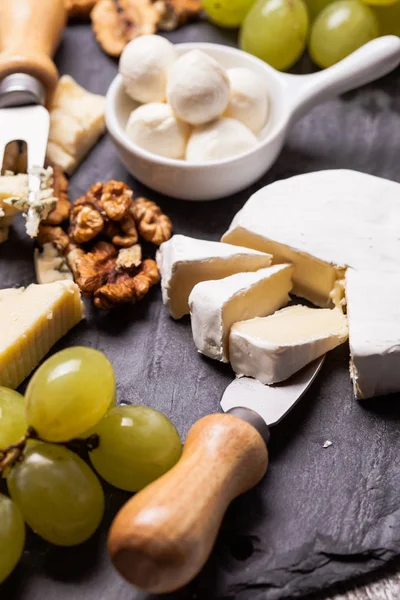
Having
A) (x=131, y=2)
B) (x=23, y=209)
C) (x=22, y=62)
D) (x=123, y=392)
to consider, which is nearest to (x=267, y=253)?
(x=123, y=392)

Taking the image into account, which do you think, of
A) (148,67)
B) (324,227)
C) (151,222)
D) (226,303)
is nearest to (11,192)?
(151,222)

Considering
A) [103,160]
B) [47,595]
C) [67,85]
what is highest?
[67,85]

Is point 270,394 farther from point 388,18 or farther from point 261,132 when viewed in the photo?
point 388,18

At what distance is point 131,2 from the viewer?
192 cm

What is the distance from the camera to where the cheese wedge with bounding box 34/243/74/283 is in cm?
140

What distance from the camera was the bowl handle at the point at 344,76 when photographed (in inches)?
61.4

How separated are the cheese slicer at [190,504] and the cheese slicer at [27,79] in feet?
2.03

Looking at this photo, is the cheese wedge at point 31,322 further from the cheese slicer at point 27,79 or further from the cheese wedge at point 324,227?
the cheese wedge at point 324,227

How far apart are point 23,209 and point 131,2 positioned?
32.2 inches

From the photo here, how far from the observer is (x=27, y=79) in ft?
5.09

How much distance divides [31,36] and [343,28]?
717 mm

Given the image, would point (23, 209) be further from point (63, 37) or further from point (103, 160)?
point (63, 37)

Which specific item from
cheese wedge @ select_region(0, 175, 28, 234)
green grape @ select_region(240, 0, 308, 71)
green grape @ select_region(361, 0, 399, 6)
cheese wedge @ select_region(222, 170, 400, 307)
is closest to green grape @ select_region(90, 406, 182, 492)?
cheese wedge @ select_region(222, 170, 400, 307)

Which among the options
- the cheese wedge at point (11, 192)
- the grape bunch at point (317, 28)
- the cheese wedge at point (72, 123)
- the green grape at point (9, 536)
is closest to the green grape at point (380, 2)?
the grape bunch at point (317, 28)
